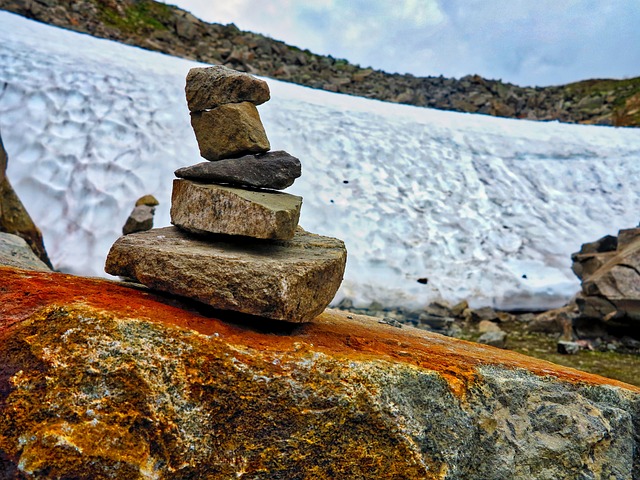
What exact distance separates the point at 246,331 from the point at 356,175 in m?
12.0

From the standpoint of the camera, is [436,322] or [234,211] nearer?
[234,211]

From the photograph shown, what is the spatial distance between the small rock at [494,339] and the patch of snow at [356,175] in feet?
7.37

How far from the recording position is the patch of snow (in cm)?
1066

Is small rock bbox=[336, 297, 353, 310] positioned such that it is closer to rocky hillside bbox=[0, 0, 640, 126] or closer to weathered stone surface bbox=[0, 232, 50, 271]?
weathered stone surface bbox=[0, 232, 50, 271]

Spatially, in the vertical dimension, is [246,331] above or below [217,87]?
below

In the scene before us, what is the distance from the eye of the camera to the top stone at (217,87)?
4.20 meters

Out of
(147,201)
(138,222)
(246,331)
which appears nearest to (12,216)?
(138,222)

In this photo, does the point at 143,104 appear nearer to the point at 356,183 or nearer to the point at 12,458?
the point at 356,183

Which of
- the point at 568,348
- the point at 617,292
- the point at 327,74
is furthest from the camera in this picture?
the point at 327,74

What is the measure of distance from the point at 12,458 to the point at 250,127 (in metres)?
2.97

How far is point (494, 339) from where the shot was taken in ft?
28.7

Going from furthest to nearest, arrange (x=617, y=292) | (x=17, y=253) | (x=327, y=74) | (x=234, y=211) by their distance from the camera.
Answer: (x=327, y=74)
(x=617, y=292)
(x=17, y=253)
(x=234, y=211)

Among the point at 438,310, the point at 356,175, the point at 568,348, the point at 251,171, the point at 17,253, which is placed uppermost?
the point at 356,175

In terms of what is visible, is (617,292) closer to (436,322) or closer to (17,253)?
(436,322)
